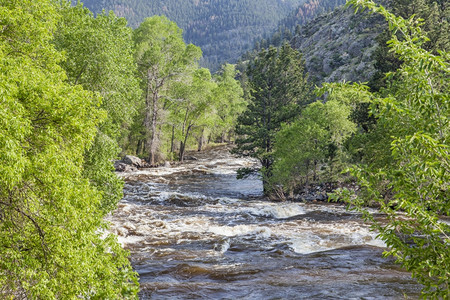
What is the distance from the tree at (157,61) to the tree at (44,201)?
32.6 meters

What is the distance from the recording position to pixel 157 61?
3978 cm

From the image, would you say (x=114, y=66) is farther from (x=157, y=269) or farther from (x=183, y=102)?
(x=183, y=102)

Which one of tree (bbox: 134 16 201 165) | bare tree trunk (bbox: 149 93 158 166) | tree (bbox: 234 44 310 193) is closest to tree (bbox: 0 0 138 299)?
tree (bbox: 234 44 310 193)

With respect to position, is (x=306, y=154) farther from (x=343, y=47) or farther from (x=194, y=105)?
(x=343, y=47)

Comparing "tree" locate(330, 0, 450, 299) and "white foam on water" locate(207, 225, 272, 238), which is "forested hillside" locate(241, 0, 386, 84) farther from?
"tree" locate(330, 0, 450, 299)

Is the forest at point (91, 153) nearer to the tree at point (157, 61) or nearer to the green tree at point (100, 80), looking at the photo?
the green tree at point (100, 80)

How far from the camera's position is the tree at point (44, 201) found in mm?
6086

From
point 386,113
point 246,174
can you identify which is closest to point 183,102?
point 246,174

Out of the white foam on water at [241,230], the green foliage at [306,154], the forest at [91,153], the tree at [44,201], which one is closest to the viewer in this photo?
the forest at [91,153]

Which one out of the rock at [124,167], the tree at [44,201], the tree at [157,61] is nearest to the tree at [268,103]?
the tree at [157,61]

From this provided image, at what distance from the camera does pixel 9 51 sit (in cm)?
904

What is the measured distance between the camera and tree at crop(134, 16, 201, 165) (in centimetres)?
3978

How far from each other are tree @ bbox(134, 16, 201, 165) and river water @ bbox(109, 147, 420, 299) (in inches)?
654

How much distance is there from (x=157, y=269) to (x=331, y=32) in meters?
114
